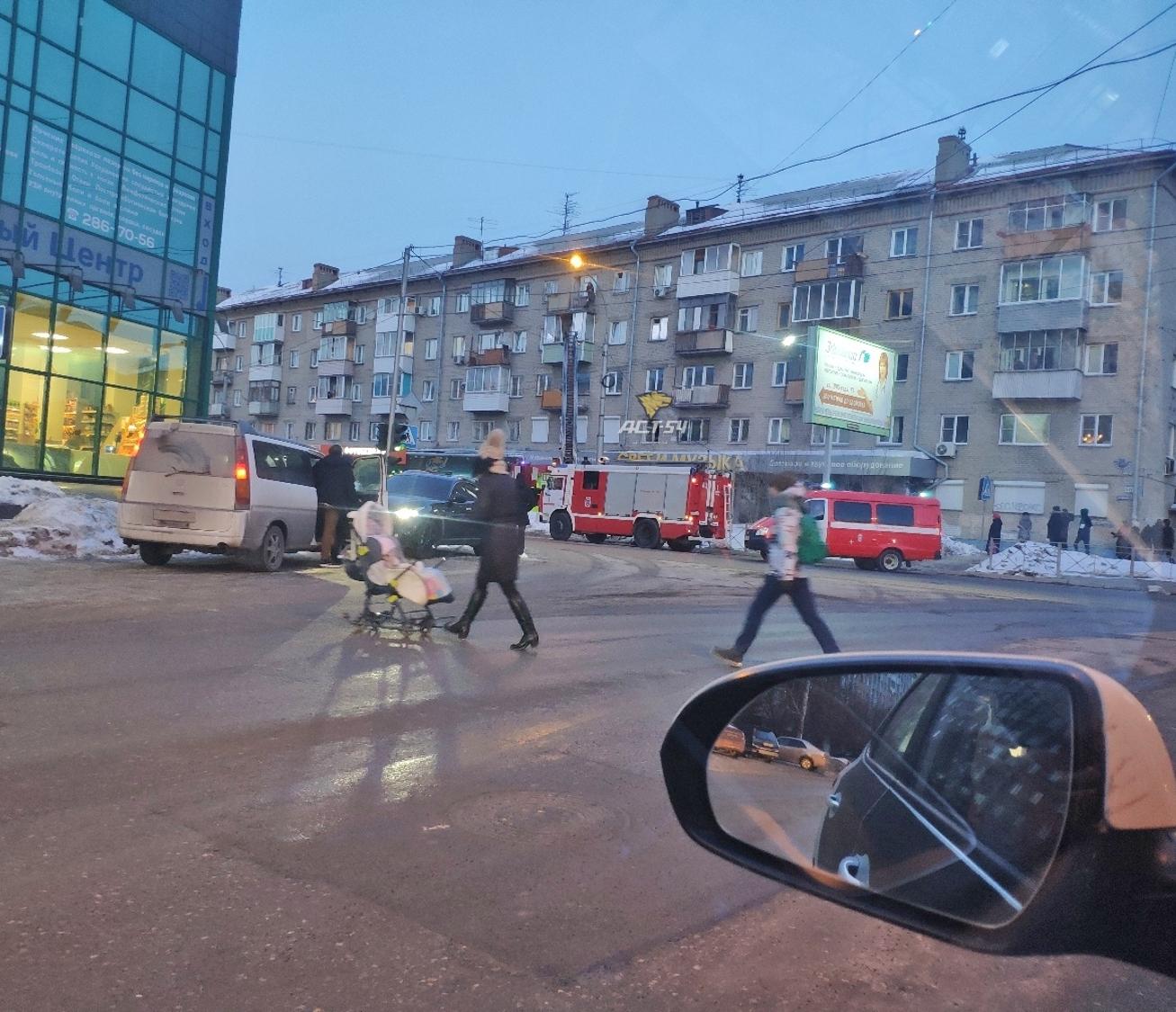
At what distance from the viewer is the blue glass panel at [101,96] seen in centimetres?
2459

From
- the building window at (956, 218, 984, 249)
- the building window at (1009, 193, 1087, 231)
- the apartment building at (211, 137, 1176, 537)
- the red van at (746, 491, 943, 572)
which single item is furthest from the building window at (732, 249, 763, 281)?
the red van at (746, 491, 943, 572)

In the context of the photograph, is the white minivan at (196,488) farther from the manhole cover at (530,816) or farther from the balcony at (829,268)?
the balcony at (829,268)

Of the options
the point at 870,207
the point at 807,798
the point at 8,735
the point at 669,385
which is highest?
the point at 870,207

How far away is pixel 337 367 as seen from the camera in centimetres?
6831

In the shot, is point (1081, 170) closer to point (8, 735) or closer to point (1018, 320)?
point (1018, 320)

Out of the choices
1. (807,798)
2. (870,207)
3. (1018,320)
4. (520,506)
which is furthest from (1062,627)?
(870,207)

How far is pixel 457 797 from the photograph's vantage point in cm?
466

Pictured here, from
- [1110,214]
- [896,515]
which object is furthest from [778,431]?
[896,515]

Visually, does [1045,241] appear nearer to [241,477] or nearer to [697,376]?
[697,376]

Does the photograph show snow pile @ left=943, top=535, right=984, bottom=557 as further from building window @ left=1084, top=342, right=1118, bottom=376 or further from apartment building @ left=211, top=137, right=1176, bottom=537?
building window @ left=1084, top=342, right=1118, bottom=376

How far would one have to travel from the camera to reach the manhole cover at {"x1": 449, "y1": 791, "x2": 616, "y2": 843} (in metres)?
4.26

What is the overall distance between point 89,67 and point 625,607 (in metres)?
19.8

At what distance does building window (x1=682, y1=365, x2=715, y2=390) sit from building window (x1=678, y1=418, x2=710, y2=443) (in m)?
1.67

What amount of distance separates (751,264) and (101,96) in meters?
31.5
